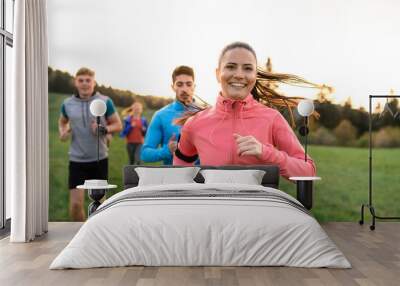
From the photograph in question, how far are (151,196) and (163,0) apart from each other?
330 centimetres

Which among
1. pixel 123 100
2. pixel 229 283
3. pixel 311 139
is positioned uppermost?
pixel 123 100

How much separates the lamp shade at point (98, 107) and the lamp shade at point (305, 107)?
2.37m

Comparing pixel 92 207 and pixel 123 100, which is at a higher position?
pixel 123 100

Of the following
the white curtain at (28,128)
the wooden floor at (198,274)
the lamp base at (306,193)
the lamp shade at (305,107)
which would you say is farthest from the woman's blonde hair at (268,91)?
the wooden floor at (198,274)

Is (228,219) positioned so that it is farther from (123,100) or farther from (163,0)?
(163,0)

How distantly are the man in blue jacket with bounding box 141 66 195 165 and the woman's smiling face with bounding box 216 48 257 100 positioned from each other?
1.36ft

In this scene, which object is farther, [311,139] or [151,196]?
[311,139]

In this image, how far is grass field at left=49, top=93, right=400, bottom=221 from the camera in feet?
23.6

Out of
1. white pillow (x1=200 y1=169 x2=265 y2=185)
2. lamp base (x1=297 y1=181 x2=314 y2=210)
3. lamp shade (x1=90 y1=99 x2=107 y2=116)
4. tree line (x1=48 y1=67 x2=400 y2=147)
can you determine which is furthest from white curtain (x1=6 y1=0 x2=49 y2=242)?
lamp base (x1=297 y1=181 x2=314 y2=210)

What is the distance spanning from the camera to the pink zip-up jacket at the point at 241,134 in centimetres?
693

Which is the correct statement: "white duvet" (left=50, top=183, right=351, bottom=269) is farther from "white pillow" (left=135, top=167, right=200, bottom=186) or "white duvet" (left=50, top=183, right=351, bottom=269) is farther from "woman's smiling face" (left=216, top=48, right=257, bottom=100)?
"woman's smiling face" (left=216, top=48, right=257, bottom=100)

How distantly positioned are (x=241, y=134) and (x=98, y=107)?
1759 millimetres

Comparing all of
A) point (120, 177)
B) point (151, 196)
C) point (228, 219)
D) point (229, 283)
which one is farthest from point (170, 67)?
point (229, 283)

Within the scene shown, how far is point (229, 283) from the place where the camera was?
3.93 meters
